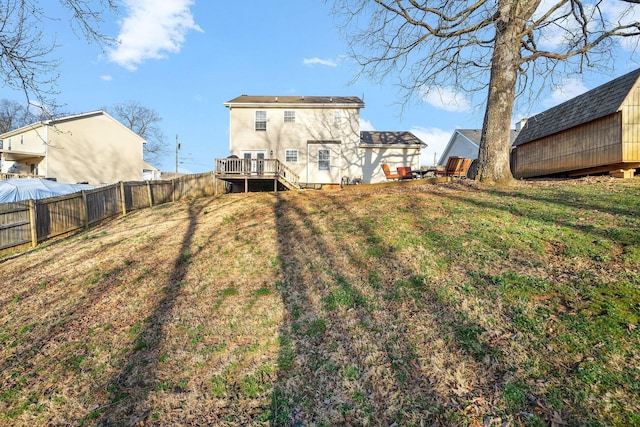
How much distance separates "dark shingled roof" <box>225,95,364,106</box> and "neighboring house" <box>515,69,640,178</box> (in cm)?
975

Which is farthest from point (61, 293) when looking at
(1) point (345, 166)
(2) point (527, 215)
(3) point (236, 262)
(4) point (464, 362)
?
(1) point (345, 166)

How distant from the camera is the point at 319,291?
458 cm

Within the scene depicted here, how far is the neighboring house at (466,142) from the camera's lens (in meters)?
25.2

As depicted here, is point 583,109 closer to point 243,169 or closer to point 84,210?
point 243,169

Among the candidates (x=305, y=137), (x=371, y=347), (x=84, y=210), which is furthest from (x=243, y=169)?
(x=371, y=347)

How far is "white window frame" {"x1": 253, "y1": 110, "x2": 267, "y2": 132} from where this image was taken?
19719mm

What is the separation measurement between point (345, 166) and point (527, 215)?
559 inches

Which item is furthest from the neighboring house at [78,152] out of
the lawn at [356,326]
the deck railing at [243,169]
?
the lawn at [356,326]

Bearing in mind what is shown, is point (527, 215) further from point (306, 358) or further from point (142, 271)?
point (142, 271)

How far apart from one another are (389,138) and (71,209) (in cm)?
1719

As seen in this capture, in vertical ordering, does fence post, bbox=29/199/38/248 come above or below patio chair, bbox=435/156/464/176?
below

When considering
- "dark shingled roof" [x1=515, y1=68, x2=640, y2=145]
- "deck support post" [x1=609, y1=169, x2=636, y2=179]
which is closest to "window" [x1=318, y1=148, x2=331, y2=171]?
"dark shingled roof" [x1=515, y1=68, x2=640, y2=145]

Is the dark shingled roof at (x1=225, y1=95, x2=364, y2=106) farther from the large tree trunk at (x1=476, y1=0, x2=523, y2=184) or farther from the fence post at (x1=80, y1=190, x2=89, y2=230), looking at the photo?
the large tree trunk at (x1=476, y1=0, x2=523, y2=184)

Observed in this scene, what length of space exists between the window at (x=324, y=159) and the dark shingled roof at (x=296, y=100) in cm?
306
